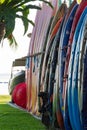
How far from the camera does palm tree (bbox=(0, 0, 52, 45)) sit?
41.3 ft

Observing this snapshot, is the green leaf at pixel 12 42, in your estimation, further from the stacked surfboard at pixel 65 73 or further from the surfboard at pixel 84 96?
the surfboard at pixel 84 96

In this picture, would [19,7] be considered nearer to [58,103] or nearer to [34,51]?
[34,51]

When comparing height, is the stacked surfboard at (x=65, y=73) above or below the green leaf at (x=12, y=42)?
below

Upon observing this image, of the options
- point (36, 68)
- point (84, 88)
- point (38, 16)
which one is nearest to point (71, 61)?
point (84, 88)

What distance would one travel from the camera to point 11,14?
42.7 ft

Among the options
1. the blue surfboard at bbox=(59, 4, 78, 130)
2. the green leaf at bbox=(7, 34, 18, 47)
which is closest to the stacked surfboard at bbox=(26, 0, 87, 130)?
the blue surfboard at bbox=(59, 4, 78, 130)

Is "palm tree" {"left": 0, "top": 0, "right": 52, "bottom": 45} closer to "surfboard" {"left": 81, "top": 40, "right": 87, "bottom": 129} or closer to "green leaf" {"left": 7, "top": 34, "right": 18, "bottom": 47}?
"green leaf" {"left": 7, "top": 34, "right": 18, "bottom": 47}

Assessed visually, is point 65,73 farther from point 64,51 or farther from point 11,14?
point 11,14

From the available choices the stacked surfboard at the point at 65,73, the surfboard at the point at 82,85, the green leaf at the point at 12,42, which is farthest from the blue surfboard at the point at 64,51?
the green leaf at the point at 12,42

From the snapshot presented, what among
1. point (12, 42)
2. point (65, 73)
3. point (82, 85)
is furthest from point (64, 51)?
point (12, 42)

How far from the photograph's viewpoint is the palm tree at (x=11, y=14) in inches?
496

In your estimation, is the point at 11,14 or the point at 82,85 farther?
the point at 11,14

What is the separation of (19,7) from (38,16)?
85.7 inches

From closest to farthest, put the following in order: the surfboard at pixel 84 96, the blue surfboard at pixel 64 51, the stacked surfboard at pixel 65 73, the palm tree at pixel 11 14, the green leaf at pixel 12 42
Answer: the surfboard at pixel 84 96
the stacked surfboard at pixel 65 73
the blue surfboard at pixel 64 51
the palm tree at pixel 11 14
the green leaf at pixel 12 42
